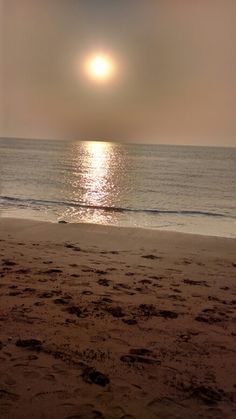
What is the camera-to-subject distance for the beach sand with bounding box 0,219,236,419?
336 cm

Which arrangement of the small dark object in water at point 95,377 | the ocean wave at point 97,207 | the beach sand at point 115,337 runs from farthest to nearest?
the ocean wave at point 97,207 < the small dark object in water at point 95,377 < the beach sand at point 115,337

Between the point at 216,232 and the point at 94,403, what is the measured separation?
463 inches

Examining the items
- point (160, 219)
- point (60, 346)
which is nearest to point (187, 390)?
point (60, 346)

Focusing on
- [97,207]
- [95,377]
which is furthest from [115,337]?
[97,207]

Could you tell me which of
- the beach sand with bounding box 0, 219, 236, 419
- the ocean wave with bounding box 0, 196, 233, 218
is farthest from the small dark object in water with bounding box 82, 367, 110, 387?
the ocean wave with bounding box 0, 196, 233, 218

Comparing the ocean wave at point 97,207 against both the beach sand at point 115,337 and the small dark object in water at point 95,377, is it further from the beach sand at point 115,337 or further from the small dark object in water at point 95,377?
the small dark object in water at point 95,377

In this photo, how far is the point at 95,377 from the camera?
3699mm

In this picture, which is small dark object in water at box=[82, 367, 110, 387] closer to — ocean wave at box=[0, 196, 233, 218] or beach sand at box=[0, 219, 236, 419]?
beach sand at box=[0, 219, 236, 419]

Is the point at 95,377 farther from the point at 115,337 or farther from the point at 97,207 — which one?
the point at 97,207

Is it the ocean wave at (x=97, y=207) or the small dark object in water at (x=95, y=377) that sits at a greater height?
the ocean wave at (x=97, y=207)

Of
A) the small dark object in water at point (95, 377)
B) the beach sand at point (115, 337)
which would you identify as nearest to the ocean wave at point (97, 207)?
the beach sand at point (115, 337)

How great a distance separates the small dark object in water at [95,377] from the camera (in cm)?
362

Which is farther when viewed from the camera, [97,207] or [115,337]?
[97,207]

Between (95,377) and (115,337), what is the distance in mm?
858
